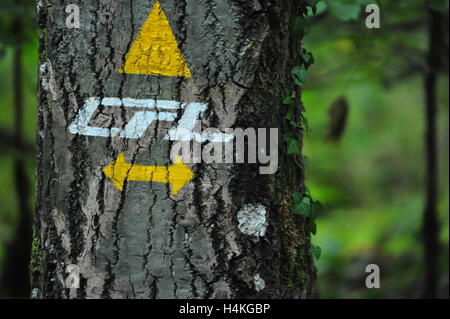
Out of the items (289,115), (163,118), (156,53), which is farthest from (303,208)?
(156,53)

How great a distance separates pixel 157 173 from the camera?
168 cm

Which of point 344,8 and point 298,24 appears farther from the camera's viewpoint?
point 344,8

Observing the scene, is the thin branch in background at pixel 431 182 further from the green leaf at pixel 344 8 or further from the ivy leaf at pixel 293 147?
the ivy leaf at pixel 293 147

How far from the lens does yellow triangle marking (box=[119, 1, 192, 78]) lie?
1.65 meters

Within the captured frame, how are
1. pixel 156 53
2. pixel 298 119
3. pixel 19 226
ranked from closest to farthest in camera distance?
1. pixel 156 53
2. pixel 298 119
3. pixel 19 226

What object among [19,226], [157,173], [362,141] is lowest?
[19,226]

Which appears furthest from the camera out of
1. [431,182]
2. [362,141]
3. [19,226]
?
[362,141]

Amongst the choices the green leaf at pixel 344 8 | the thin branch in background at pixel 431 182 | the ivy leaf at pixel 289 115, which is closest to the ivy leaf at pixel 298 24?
the ivy leaf at pixel 289 115

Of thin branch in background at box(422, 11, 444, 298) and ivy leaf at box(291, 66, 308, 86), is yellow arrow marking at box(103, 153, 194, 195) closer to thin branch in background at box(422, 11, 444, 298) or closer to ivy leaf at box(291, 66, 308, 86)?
ivy leaf at box(291, 66, 308, 86)

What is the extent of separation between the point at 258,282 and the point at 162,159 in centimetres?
49

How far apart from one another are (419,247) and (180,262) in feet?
12.5

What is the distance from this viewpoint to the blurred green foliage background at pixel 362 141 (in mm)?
3781

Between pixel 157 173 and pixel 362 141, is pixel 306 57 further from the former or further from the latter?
pixel 362 141
